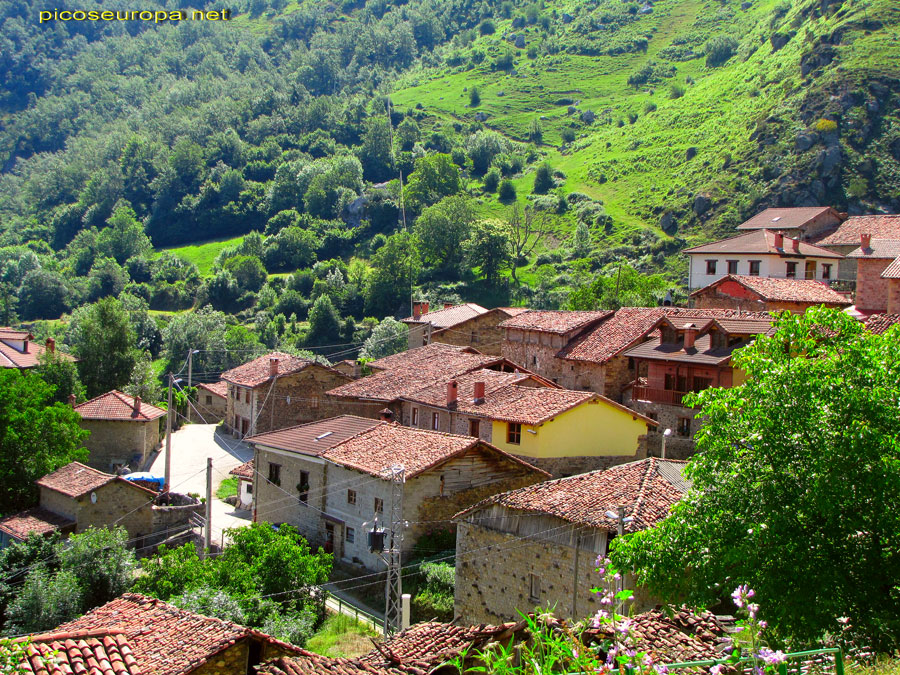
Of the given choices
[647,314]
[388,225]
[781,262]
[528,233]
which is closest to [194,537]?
[647,314]

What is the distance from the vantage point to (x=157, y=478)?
3788 cm

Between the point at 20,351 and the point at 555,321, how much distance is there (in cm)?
3289

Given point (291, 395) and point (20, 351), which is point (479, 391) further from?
point (20, 351)

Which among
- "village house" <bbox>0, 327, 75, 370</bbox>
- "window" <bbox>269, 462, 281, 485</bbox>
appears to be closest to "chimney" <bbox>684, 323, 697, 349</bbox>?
"window" <bbox>269, 462, 281, 485</bbox>

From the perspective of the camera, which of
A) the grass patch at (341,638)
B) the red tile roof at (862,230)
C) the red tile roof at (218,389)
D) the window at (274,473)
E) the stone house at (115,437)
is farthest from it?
the red tile roof at (218,389)

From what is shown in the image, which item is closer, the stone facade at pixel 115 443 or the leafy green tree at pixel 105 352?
the stone facade at pixel 115 443

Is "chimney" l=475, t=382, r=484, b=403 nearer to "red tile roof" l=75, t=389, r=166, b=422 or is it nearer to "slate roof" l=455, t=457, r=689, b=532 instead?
"slate roof" l=455, t=457, r=689, b=532

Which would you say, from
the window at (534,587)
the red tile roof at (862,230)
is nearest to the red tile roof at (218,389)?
the red tile roof at (862,230)

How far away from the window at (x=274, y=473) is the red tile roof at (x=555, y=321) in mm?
16471

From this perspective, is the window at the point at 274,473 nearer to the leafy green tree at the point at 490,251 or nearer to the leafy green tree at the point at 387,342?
the leafy green tree at the point at 387,342

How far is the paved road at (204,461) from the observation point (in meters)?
35.8

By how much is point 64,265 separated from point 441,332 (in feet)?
298

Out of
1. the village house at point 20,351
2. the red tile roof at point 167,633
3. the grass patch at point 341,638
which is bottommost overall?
the grass patch at point 341,638

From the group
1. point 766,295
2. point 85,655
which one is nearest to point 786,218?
point 766,295
